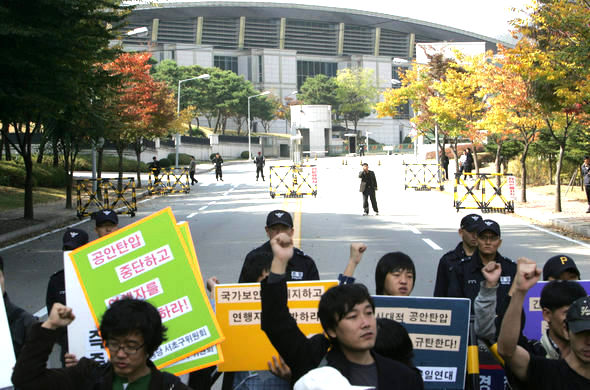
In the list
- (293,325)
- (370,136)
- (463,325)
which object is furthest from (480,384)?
(370,136)

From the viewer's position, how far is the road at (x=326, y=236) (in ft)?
44.3

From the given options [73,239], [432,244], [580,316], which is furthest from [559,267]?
[432,244]

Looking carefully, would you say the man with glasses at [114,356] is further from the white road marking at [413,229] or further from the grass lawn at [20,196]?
the grass lawn at [20,196]

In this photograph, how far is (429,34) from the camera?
132 meters

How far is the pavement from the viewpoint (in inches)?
790

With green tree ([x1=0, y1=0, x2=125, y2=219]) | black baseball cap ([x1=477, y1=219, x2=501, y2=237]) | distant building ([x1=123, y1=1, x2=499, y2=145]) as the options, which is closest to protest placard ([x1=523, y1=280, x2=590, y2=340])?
black baseball cap ([x1=477, y1=219, x2=501, y2=237])

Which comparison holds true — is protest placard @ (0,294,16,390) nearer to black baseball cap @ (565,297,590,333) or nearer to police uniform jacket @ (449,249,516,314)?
black baseball cap @ (565,297,590,333)

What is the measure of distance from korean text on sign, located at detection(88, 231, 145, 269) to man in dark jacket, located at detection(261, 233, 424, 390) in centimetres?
100

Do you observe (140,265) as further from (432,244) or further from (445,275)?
(432,244)

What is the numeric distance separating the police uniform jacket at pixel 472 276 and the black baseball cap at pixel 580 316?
2.30 m

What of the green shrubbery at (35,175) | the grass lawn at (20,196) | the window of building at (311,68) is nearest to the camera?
the grass lawn at (20,196)

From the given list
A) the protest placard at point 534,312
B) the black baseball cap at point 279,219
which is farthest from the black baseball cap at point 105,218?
the protest placard at point 534,312

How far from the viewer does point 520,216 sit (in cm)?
2444

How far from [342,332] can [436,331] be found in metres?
1.25
